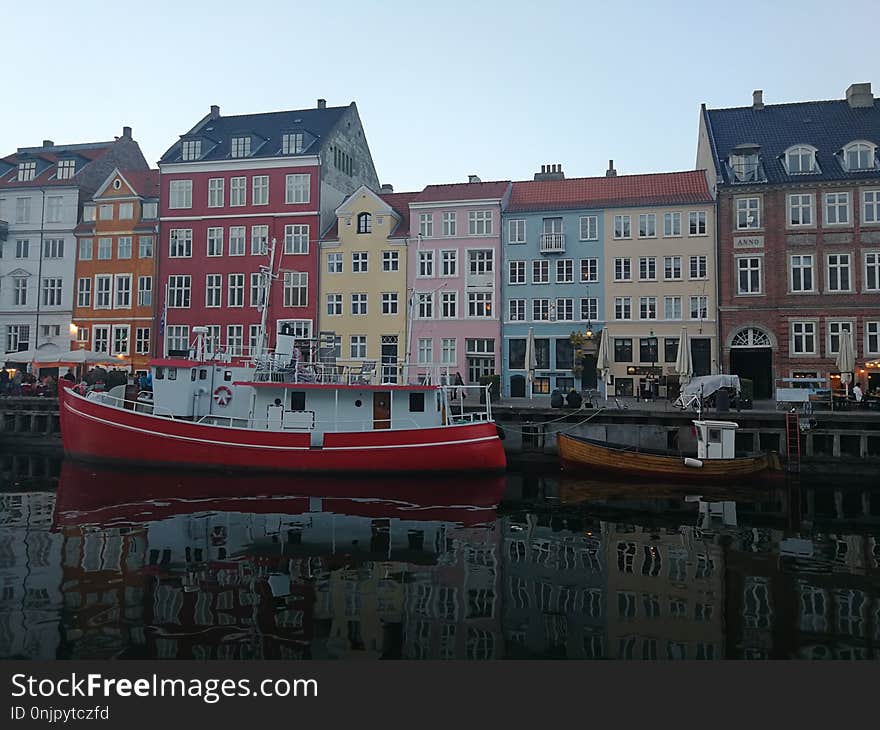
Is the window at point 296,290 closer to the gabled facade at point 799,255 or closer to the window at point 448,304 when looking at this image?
the window at point 448,304

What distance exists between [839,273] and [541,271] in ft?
53.9

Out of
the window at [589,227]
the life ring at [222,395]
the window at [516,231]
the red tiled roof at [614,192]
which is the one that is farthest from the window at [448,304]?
the life ring at [222,395]

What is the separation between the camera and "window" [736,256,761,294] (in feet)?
122

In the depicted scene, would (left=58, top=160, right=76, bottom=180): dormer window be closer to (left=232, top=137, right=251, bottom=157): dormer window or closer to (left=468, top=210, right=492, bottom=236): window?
(left=232, top=137, right=251, bottom=157): dormer window

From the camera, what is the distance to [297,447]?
2436 centimetres

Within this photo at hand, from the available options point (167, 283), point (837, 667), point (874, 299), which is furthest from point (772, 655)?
point (167, 283)

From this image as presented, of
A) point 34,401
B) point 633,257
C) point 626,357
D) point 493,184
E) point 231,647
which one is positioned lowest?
point 231,647

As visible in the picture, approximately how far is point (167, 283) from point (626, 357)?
30.5 meters

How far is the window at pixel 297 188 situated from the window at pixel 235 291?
20.0 feet

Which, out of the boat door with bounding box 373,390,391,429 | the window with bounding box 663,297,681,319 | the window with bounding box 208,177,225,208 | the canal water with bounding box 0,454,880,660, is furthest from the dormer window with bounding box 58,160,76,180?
the window with bounding box 663,297,681,319

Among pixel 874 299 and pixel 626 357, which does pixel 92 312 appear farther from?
pixel 874 299

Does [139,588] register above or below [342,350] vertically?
below

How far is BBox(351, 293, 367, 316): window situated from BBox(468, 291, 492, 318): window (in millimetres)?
6833

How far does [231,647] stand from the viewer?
32.4ft
